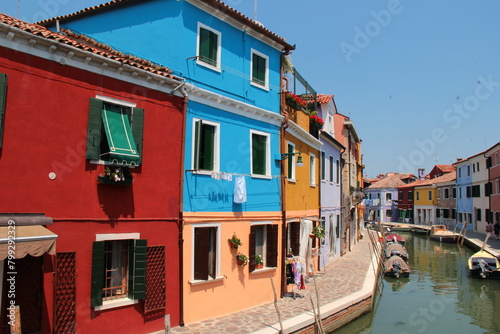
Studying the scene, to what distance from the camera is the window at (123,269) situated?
938 centimetres

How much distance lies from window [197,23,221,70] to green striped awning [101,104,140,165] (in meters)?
3.04

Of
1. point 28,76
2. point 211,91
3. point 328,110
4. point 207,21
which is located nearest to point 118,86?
point 28,76

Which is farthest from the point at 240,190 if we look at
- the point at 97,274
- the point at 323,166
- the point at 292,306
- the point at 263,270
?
the point at 323,166

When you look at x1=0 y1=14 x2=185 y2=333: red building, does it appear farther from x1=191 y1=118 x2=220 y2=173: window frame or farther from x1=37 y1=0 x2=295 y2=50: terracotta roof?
x1=37 y1=0 x2=295 y2=50: terracotta roof

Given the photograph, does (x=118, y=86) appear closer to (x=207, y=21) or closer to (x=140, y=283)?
(x=207, y=21)

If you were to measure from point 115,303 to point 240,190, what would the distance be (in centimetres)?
469

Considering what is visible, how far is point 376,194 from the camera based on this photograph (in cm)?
8056

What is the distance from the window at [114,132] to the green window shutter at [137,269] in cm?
192

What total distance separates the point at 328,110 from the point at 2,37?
18395 mm

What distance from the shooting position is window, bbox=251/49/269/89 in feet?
44.4

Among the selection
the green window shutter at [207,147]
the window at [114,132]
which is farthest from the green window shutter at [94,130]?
the green window shutter at [207,147]

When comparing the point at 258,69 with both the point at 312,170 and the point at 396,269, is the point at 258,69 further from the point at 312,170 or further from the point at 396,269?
the point at 396,269

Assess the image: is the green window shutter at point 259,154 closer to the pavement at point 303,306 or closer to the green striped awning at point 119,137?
the pavement at point 303,306

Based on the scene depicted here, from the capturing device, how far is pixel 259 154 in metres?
13.6
